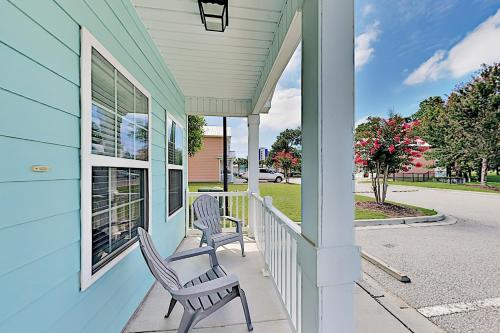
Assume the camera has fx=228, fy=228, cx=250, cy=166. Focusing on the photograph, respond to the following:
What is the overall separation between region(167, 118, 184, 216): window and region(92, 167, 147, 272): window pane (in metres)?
1.21

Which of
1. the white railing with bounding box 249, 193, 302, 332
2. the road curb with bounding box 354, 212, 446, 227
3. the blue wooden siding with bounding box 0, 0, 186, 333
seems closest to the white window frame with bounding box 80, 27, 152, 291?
the blue wooden siding with bounding box 0, 0, 186, 333

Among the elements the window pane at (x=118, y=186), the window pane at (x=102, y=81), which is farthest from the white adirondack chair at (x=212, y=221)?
the window pane at (x=102, y=81)

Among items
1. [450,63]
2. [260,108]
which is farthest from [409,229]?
[450,63]

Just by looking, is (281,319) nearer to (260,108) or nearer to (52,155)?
(52,155)

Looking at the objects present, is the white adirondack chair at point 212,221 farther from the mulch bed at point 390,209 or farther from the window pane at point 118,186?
the mulch bed at point 390,209

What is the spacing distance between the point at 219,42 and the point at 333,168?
7.20 feet

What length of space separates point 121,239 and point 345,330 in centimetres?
177

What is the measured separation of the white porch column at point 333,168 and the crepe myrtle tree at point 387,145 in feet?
22.1

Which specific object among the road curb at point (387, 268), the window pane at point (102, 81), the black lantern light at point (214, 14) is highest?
the black lantern light at point (214, 14)

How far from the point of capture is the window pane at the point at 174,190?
142 inches

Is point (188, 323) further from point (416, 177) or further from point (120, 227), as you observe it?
point (416, 177)

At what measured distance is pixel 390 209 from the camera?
22.4ft

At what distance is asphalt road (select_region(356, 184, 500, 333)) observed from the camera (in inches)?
84.8

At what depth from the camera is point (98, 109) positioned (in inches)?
61.2
